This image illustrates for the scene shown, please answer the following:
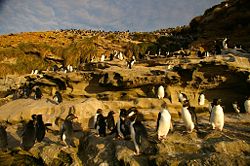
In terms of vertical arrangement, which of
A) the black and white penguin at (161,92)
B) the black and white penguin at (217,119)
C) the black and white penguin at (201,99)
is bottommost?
the black and white penguin at (217,119)

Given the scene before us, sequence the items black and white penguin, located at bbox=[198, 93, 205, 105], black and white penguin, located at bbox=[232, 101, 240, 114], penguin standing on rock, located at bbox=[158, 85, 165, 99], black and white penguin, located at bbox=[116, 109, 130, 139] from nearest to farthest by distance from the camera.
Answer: black and white penguin, located at bbox=[116, 109, 130, 139] < black and white penguin, located at bbox=[232, 101, 240, 114] < penguin standing on rock, located at bbox=[158, 85, 165, 99] < black and white penguin, located at bbox=[198, 93, 205, 105]

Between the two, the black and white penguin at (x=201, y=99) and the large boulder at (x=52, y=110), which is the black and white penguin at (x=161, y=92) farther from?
the large boulder at (x=52, y=110)

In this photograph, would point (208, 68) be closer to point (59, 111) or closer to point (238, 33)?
point (59, 111)

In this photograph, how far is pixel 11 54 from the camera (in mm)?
52094

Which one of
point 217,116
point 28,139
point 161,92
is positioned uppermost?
point 161,92

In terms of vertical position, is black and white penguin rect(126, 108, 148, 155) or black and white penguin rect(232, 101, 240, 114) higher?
black and white penguin rect(232, 101, 240, 114)

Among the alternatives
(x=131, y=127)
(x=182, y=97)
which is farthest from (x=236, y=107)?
(x=131, y=127)

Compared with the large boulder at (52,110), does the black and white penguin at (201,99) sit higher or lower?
higher

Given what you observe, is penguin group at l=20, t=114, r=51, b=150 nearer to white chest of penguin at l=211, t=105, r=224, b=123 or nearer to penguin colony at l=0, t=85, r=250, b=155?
penguin colony at l=0, t=85, r=250, b=155

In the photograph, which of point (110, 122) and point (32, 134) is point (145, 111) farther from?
point (32, 134)

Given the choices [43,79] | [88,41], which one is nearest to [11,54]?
[88,41]

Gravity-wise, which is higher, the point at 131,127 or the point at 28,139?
the point at 131,127

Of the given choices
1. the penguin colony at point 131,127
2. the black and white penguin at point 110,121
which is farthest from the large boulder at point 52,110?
the penguin colony at point 131,127

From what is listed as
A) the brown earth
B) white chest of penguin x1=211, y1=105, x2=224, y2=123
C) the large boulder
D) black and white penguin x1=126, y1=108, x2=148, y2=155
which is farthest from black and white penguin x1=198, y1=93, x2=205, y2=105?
black and white penguin x1=126, y1=108, x2=148, y2=155
